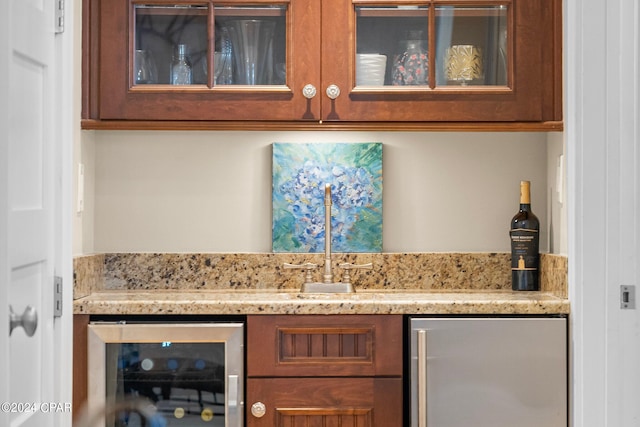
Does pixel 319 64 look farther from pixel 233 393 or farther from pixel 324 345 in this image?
pixel 233 393

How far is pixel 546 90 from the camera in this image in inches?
102

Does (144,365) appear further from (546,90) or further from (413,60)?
(546,90)

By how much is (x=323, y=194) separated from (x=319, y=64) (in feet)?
1.58

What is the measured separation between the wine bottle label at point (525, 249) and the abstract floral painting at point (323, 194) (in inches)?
18.1

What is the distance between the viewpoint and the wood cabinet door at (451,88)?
2592 millimetres

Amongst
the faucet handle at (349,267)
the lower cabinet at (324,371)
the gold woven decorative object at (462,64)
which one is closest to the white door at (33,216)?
the lower cabinet at (324,371)

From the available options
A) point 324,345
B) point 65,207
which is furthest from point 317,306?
point 65,207

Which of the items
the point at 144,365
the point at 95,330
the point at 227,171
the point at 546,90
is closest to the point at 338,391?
the point at 144,365

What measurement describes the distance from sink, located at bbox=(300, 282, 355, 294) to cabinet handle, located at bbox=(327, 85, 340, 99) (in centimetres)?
64

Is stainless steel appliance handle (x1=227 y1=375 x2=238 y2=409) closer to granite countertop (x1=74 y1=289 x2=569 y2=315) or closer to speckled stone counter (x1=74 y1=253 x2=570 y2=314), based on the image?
granite countertop (x1=74 y1=289 x2=569 y2=315)

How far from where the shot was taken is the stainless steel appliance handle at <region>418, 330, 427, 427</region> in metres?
2.33

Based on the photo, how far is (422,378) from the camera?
2334 millimetres

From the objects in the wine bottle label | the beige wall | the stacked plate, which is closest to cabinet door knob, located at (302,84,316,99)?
the stacked plate

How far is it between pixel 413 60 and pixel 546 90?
17.1 inches
